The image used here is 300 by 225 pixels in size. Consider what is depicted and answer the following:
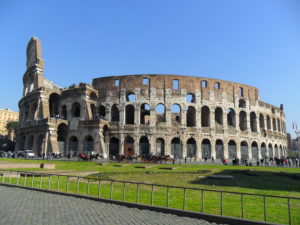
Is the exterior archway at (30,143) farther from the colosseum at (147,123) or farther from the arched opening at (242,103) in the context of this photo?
the arched opening at (242,103)

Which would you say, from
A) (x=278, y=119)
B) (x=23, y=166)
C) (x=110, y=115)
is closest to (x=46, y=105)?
(x=110, y=115)

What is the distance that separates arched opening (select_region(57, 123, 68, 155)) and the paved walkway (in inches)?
1133

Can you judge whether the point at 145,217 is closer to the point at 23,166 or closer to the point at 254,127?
the point at 23,166

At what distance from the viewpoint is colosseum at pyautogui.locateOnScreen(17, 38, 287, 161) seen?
36156 millimetres

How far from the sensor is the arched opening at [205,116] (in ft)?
128

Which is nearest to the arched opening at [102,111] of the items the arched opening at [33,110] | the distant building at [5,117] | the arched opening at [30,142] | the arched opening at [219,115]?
the arched opening at [33,110]

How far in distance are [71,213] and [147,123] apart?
3279 cm

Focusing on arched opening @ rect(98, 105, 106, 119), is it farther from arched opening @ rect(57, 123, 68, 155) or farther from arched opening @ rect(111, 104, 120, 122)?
arched opening @ rect(57, 123, 68, 155)

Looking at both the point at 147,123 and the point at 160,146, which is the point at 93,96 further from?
the point at 160,146

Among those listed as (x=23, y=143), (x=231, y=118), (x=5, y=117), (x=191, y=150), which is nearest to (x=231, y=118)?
(x=231, y=118)

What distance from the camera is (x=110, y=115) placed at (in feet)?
125

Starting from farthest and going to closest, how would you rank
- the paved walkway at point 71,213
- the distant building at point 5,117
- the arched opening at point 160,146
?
the distant building at point 5,117
the arched opening at point 160,146
the paved walkway at point 71,213

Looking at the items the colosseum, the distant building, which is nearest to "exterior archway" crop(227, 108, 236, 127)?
the colosseum

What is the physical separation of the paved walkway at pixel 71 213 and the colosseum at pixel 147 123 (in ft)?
86.7
